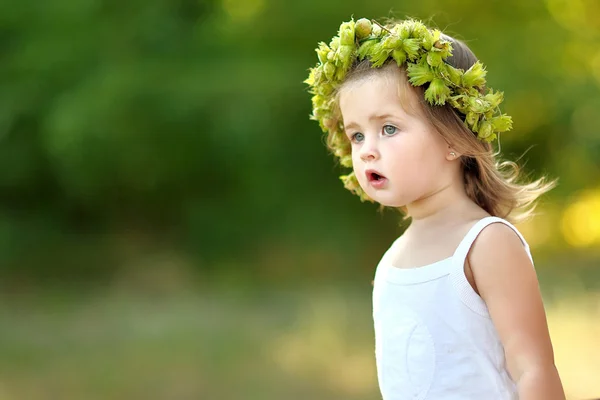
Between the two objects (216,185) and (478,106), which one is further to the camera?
(216,185)

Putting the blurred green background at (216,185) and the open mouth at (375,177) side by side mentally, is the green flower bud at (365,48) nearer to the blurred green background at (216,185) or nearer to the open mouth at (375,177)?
the open mouth at (375,177)

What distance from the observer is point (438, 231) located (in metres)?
1.35

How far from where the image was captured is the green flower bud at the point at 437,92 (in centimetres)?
128

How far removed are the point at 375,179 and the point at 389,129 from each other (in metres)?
0.08

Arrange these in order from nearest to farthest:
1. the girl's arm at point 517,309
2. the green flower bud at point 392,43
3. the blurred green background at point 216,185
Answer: the girl's arm at point 517,309
the green flower bud at point 392,43
the blurred green background at point 216,185

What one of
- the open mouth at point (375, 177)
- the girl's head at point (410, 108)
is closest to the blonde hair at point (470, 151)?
the girl's head at point (410, 108)

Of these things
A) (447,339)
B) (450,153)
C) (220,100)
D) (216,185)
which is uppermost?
(220,100)

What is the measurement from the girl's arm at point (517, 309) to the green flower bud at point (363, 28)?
386 mm

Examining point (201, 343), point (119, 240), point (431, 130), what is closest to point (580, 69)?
point (201, 343)

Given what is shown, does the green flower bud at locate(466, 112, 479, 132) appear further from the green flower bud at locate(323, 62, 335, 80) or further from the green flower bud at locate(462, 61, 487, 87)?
the green flower bud at locate(323, 62, 335, 80)

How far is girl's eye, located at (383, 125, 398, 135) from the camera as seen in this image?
130cm

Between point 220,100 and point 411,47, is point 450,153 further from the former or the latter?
point 220,100

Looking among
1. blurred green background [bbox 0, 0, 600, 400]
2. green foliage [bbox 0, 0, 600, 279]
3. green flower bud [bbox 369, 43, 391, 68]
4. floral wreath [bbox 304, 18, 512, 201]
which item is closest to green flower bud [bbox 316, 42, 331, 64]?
floral wreath [bbox 304, 18, 512, 201]

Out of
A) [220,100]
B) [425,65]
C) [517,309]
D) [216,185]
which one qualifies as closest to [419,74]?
[425,65]
